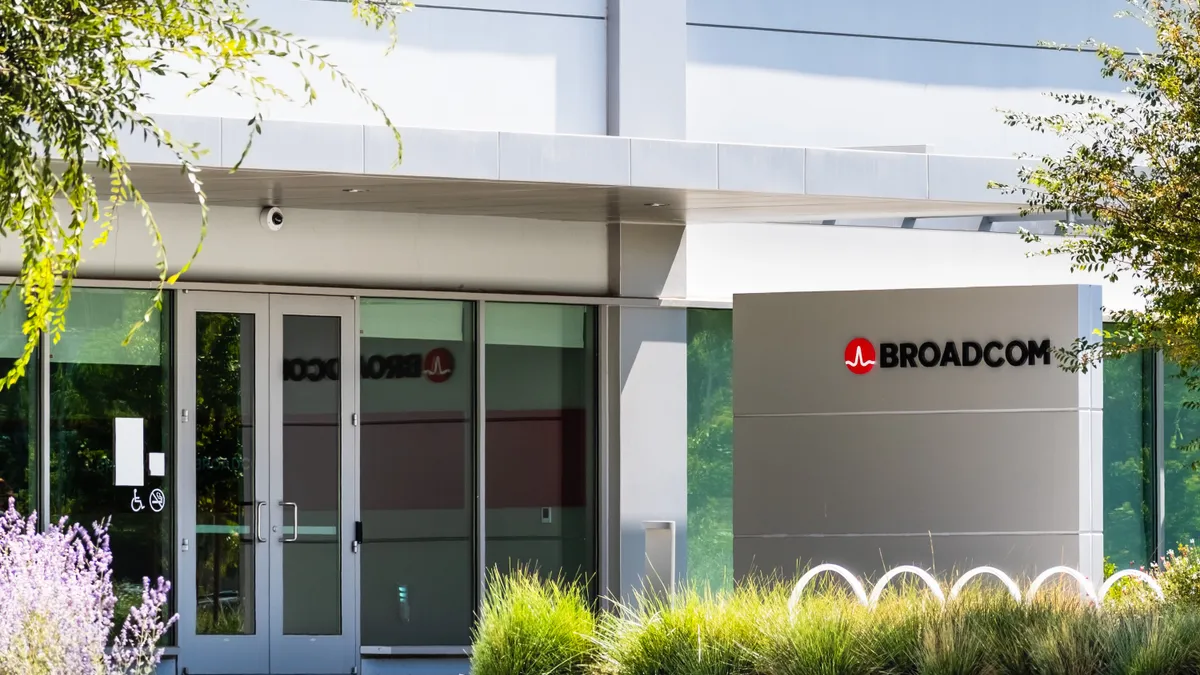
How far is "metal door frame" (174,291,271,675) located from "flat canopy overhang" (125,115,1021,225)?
2.80 feet

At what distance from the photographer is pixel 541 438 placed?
14273 millimetres

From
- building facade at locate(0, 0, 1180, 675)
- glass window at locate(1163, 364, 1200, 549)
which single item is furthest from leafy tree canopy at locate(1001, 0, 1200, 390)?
glass window at locate(1163, 364, 1200, 549)

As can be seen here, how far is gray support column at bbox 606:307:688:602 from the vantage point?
46.9 feet

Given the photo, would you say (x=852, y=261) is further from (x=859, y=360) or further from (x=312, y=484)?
(x=312, y=484)

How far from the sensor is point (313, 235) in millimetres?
13414

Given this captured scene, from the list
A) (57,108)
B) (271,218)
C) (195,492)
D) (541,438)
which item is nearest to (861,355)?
(541,438)

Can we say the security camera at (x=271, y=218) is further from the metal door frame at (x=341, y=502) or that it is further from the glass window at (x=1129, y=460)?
the glass window at (x=1129, y=460)

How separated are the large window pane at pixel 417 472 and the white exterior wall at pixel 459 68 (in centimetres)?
170

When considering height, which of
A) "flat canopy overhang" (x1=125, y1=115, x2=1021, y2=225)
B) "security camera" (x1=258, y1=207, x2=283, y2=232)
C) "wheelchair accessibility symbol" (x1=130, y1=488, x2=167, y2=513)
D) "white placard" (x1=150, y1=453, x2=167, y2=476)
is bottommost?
"wheelchair accessibility symbol" (x1=130, y1=488, x2=167, y2=513)

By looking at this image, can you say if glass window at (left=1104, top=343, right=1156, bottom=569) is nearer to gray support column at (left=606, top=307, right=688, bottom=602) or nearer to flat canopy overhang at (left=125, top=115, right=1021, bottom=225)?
flat canopy overhang at (left=125, top=115, right=1021, bottom=225)

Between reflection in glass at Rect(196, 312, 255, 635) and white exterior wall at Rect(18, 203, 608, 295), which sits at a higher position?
white exterior wall at Rect(18, 203, 608, 295)

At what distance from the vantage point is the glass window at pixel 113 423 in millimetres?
12625

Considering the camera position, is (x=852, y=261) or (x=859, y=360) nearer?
(x=859, y=360)

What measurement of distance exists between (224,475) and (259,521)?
0.47m
